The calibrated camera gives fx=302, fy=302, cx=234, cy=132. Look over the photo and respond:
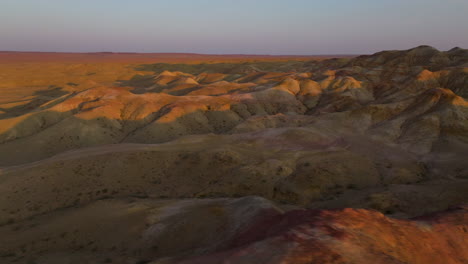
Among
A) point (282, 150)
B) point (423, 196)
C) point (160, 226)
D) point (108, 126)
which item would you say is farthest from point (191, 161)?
point (108, 126)

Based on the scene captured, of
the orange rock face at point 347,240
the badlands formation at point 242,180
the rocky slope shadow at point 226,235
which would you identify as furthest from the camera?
the badlands formation at point 242,180

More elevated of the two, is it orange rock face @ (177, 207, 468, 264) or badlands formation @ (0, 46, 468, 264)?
orange rock face @ (177, 207, 468, 264)

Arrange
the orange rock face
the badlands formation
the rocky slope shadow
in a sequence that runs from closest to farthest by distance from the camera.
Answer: the orange rock face < the rocky slope shadow < the badlands formation

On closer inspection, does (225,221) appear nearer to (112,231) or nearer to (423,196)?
(112,231)

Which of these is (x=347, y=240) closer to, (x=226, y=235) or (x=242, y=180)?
(x=226, y=235)

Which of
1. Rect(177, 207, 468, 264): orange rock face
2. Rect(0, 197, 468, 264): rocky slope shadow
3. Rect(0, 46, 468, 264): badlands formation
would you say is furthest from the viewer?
Rect(0, 46, 468, 264): badlands formation

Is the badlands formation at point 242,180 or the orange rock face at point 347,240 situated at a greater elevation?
the orange rock face at point 347,240

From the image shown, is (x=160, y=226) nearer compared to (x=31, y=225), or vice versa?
(x=160, y=226)

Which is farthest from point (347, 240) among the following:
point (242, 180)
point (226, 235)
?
point (242, 180)
